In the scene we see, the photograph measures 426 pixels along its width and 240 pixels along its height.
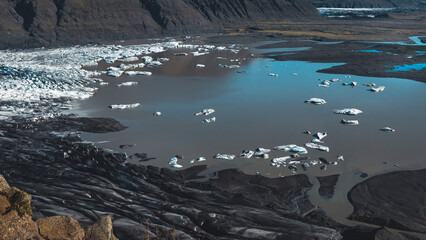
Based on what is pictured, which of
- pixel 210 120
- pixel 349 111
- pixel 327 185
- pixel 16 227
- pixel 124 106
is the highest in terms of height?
pixel 16 227

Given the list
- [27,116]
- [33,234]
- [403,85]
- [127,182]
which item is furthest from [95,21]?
[33,234]

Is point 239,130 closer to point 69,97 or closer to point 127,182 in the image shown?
point 127,182

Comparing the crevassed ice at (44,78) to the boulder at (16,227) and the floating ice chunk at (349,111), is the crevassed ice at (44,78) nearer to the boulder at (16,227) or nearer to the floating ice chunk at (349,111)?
the boulder at (16,227)

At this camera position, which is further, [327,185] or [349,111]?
[349,111]

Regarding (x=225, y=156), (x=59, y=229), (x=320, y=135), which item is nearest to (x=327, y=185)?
(x=225, y=156)

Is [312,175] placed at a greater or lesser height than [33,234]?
lesser

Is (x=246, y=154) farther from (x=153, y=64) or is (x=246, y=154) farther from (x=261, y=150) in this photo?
(x=153, y=64)
